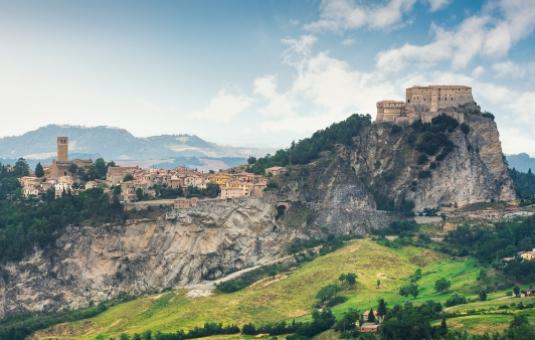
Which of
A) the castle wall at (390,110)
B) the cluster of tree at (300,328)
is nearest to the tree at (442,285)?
the cluster of tree at (300,328)

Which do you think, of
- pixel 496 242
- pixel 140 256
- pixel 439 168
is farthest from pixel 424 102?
pixel 140 256

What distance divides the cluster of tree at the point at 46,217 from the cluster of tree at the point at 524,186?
146 ft

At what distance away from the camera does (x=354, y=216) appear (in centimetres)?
10544

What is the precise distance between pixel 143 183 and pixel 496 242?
3830 cm

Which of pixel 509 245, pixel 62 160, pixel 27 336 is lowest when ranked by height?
pixel 27 336

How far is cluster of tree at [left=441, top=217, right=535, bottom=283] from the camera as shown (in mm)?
87419

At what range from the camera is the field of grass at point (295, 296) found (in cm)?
8175

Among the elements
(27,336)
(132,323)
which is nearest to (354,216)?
(132,323)

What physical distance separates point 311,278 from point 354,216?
17.7 meters

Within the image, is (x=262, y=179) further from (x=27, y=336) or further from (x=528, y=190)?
(x=528, y=190)

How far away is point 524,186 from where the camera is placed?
134 m

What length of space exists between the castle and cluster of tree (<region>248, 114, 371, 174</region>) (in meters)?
4.32

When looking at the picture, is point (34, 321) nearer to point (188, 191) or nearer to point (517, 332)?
point (188, 191)

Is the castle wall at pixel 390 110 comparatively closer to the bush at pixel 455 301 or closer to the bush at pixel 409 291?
the bush at pixel 409 291
